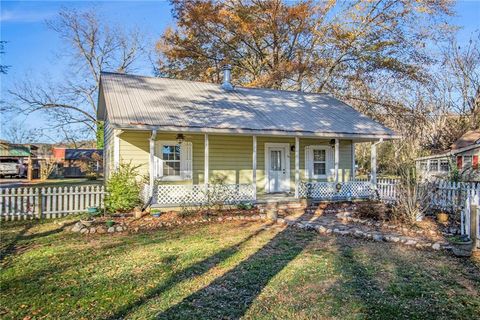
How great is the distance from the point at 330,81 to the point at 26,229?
22045mm

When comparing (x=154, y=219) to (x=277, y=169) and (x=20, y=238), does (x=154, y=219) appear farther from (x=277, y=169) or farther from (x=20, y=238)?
(x=277, y=169)

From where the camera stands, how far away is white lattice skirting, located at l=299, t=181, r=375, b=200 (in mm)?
13120

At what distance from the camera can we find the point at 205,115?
1239 centimetres

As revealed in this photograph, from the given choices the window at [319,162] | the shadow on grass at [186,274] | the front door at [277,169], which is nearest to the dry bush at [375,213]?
the shadow on grass at [186,274]

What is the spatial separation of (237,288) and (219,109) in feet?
30.8

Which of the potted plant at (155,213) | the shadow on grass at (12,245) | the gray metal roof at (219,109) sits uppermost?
the gray metal roof at (219,109)

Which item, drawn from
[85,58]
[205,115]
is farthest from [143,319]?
[85,58]

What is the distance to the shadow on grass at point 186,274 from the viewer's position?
4066 millimetres

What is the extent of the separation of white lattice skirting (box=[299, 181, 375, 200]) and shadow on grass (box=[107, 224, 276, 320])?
235 inches

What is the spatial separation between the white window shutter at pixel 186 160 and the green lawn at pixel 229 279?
509cm

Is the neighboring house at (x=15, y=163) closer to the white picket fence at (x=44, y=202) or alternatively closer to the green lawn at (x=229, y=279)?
the white picket fence at (x=44, y=202)

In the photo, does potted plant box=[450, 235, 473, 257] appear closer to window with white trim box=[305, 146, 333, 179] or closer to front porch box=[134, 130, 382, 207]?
front porch box=[134, 130, 382, 207]

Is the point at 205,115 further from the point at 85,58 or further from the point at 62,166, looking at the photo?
the point at 62,166

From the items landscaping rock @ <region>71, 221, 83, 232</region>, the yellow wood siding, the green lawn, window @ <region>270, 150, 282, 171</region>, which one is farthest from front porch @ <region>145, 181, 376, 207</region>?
the green lawn
